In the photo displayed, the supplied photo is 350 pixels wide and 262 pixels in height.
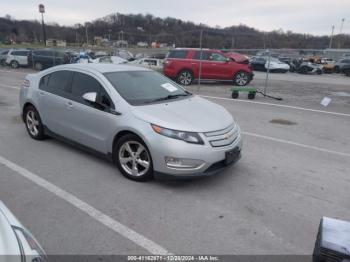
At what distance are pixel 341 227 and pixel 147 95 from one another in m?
3.49

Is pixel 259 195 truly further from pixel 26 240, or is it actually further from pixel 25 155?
pixel 25 155

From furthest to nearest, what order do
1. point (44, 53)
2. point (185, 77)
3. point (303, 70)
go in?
point (303, 70) → point (44, 53) → point (185, 77)

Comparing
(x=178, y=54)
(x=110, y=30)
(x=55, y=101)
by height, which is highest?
(x=110, y=30)

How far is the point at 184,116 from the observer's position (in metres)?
4.50

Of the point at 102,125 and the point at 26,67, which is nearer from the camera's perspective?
the point at 102,125

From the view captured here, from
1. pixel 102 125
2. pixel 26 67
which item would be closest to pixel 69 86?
pixel 102 125

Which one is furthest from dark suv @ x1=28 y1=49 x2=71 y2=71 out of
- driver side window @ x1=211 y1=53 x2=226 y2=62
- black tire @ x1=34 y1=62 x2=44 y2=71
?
driver side window @ x1=211 y1=53 x2=226 y2=62

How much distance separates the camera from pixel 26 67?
87.3 feet

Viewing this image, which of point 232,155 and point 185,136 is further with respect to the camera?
point 232,155

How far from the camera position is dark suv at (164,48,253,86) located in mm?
16422

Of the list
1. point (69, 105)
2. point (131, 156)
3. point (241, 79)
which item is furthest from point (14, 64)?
point (131, 156)

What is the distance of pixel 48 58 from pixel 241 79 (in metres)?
15.1

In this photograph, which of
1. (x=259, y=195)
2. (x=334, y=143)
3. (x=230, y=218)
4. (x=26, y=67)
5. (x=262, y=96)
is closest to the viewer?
(x=230, y=218)

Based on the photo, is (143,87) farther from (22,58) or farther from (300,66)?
(300,66)
